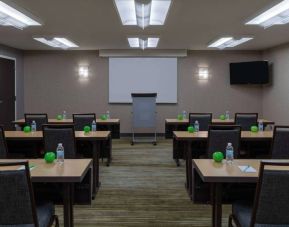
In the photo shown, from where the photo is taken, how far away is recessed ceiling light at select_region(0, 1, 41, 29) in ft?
15.7

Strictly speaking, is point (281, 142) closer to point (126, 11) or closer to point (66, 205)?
point (66, 205)

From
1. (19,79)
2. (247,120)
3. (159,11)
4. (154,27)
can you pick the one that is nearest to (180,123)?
(247,120)

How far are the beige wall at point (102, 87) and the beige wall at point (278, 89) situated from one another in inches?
21.5

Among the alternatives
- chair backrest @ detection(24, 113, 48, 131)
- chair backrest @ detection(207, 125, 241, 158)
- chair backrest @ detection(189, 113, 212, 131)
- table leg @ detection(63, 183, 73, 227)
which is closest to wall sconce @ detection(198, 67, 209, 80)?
chair backrest @ detection(189, 113, 212, 131)

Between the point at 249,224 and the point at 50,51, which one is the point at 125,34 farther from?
the point at 249,224

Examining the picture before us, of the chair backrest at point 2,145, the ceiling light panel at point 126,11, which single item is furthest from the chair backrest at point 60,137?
the ceiling light panel at point 126,11

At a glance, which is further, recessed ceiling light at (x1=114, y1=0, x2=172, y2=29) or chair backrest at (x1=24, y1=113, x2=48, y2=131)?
chair backrest at (x1=24, y1=113, x2=48, y2=131)

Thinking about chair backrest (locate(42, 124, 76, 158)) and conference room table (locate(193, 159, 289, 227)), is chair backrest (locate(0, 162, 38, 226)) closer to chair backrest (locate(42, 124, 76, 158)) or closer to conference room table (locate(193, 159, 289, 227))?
conference room table (locate(193, 159, 289, 227))

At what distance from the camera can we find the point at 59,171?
271 centimetres

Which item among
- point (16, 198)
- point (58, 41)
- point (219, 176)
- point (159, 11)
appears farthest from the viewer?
point (58, 41)

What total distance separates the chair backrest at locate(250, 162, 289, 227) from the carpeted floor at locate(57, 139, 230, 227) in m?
1.69

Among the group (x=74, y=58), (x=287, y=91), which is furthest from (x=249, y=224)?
(x=74, y=58)

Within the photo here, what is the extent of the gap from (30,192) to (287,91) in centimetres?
788

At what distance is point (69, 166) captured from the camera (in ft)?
9.52
